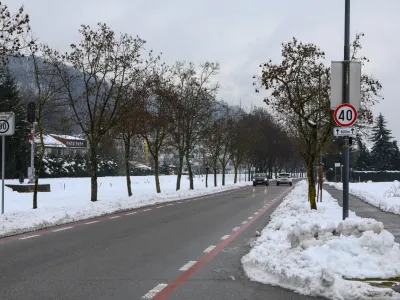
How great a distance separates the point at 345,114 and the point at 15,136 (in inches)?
1877

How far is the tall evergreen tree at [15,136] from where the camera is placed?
5164cm

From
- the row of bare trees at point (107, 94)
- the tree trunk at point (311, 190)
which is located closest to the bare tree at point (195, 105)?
the row of bare trees at point (107, 94)

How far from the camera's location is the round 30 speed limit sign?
11.1m

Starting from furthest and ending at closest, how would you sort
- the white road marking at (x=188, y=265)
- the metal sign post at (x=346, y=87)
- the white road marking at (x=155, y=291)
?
the metal sign post at (x=346, y=87) → the white road marking at (x=188, y=265) → the white road marking at (x=155, y=291)

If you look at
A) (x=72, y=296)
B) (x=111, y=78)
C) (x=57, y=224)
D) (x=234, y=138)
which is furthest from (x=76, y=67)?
(x=234, y=138)

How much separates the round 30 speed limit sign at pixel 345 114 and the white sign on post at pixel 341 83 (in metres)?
0.38

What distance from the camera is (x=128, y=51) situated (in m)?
23.6

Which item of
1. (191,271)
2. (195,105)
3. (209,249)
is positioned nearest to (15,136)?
(195,105)

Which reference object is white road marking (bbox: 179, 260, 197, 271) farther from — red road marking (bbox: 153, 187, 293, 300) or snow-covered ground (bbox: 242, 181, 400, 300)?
snow-covered ground (bbox: 242, 181, 400, 300)

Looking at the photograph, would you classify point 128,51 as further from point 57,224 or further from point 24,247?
point 24,247

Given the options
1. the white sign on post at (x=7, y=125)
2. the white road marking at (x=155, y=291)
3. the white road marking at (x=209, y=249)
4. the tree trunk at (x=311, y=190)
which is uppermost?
the white sign on post at (x=7, y=125)

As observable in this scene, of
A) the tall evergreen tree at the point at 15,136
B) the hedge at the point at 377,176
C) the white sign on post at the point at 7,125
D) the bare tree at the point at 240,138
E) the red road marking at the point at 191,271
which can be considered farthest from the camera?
the hedge at the point at 377,176

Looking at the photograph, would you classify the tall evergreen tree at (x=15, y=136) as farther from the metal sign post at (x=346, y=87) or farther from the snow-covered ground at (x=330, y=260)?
the snow-covered ground at (x=330, y=260)

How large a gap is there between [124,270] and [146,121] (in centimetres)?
2161
